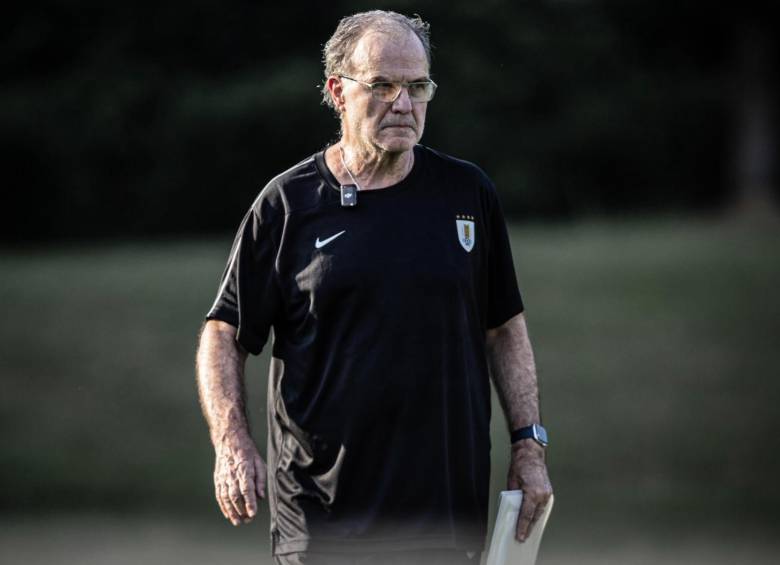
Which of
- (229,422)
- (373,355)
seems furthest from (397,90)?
(229,422)

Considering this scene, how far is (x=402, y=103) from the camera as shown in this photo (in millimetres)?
3484

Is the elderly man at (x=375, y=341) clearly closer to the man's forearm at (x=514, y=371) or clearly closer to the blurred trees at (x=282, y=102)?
the man's forearm at (x=514, y=371)

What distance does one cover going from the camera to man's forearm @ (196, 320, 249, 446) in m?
3.54

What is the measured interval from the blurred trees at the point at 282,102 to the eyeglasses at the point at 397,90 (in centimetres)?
1643

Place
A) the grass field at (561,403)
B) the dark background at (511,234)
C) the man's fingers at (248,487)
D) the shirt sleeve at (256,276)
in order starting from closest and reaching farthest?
the man's fingers at (248,487)
the shirt sleeve at (256,276)
the grass field at (561,403)
the dark background at (511,234)

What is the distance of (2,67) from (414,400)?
→ 19573 mm

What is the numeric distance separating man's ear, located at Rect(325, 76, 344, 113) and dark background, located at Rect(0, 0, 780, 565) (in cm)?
603

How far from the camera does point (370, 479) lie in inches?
135

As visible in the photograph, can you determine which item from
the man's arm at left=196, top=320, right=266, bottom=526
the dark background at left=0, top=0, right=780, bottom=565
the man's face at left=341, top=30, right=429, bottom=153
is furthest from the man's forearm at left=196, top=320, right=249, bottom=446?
the dark background at left=0, top=0, right=780, bottom=565

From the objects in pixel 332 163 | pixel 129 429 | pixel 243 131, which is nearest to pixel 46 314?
pixel 129 429

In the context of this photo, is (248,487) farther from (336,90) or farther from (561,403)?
(561,403)

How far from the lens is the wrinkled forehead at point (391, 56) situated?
352cm

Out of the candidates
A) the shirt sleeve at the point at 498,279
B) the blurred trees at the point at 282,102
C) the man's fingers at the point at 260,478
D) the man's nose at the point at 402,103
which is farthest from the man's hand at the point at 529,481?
the blurred trees at the point at 282,102

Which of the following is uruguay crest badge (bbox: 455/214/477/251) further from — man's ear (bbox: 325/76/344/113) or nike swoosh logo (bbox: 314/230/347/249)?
man's ear (bbox: 325/76/344/113)
